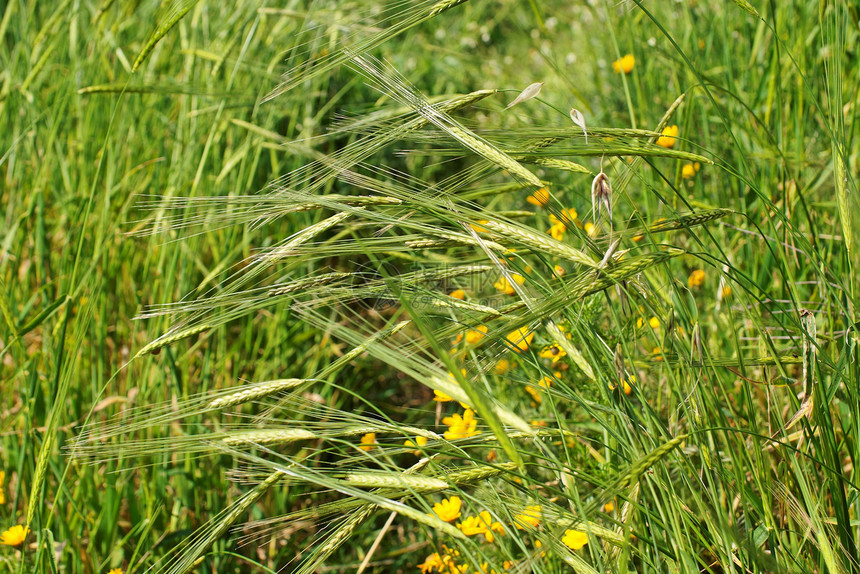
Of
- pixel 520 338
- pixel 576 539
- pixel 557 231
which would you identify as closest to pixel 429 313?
pixel 520 338

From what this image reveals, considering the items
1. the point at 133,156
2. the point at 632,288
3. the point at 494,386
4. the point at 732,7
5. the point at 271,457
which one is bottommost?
the point at 271,457

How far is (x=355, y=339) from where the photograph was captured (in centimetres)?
82

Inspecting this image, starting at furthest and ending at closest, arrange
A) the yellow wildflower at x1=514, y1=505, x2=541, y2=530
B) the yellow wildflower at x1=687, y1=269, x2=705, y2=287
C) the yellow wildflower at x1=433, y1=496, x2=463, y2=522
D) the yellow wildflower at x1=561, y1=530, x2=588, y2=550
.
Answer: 1. the yellow wildflower at x1=687, y1=269, x2=705, y2=287
2. the yellow wildflower at x1=433, y1=496, x2=463, y2=522
3. the yellow wildflower at x1=561, y1=530, x2=588, y2=550
4. the yellow wildflower at x1=514, y1=505, x2=541, y2=530

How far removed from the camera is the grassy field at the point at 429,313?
0.90 meters

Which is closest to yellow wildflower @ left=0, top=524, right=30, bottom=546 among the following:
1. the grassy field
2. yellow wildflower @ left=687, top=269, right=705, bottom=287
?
the grassy field

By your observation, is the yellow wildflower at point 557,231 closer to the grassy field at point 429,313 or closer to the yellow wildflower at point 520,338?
the grassy field at point 429,313

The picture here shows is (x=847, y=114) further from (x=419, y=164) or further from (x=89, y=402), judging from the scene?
(x=89, y=402)

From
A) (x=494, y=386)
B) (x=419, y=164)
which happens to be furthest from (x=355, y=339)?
(x=419, y=164)

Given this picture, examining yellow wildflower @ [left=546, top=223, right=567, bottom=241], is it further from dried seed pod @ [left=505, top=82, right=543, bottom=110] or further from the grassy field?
dried seed pod @ [left=505, top=82, right=543, bottom=110]

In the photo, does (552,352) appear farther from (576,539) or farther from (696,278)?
(696,278)

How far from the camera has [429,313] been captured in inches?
39.6

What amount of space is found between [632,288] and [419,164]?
78.9 inches

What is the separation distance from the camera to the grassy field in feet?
2.97

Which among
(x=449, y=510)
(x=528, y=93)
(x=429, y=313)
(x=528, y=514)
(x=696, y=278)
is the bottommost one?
(x=449, y=510)
